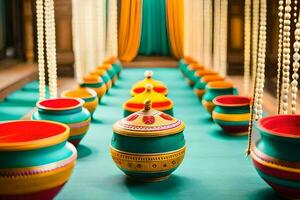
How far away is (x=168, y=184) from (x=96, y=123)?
1.62 m

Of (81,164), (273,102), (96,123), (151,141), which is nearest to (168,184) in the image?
(151,141)

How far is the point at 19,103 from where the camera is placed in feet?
16.5

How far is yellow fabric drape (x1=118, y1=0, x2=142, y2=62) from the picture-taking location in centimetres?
890

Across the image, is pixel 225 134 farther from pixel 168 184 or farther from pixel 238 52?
pixel 238 52

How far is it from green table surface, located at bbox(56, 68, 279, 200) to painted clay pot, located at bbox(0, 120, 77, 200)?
326 millimetres

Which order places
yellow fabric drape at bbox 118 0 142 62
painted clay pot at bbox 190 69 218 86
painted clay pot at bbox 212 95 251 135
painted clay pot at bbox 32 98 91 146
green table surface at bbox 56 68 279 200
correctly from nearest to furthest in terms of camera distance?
green table surface at bbox 56 68 279 200 → painted clay pot at bbox 32 98 91 146 → painted clay pot at bbox 212 95 251 135 → painted clay pot at bbox 190 69 218 86 → yellow fabric drape at bbox 118 0 142 62

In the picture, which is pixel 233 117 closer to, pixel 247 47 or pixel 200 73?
pixel 247 47

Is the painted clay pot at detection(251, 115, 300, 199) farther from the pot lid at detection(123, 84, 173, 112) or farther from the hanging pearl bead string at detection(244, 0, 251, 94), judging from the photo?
the hanging pearl bead string at detection(244, 0, 251, 94)

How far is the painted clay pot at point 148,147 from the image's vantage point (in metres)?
2.53

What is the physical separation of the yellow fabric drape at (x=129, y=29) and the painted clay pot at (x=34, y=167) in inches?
272

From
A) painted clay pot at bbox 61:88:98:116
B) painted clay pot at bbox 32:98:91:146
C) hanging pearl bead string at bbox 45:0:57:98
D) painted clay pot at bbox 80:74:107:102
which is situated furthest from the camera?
painted clay pot at bbox 80:74:107:102

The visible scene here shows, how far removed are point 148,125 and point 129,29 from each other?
21.8 ft

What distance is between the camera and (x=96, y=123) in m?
4.11

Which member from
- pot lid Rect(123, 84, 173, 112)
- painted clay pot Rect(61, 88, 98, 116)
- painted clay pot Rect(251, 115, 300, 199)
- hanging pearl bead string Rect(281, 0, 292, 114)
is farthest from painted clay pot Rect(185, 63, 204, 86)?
painted clay pot Rect(251, 115, 300, 199)
